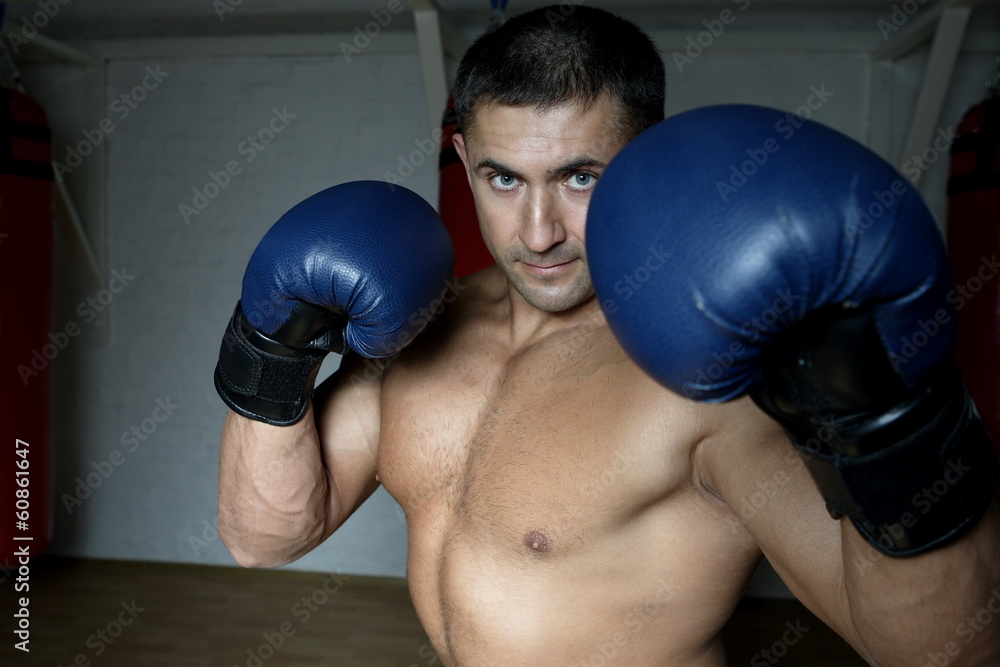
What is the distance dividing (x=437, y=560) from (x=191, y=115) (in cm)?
364

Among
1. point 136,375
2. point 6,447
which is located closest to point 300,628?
point 6,447

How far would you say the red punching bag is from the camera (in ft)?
9.25

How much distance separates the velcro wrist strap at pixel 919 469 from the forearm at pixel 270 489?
0.90m

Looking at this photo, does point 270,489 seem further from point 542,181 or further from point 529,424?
point 542,181

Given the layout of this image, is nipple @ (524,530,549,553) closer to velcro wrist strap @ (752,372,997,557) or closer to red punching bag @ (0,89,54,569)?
velcro wrist strap @ (752,372,997,557)

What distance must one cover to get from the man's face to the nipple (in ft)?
1.21

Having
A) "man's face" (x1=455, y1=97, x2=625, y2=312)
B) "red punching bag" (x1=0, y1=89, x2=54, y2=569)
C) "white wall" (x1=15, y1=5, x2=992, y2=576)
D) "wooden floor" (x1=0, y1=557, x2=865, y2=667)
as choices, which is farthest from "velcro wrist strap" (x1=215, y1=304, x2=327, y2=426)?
"white wall" (x1=15, y1=5, x2=992, y2=576)

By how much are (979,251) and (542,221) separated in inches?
76.1

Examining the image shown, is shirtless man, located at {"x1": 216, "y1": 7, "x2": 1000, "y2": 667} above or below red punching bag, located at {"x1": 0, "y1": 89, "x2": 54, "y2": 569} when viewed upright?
above

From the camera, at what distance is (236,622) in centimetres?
371

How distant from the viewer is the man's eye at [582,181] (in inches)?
49.9

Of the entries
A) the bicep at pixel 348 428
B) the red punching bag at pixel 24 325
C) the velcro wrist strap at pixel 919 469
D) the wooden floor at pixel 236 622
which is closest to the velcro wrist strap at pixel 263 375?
the bicep at pixel 348 428

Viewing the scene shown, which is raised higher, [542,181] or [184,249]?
[542,181]

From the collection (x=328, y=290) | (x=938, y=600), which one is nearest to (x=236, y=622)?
(x=328, y=290)
